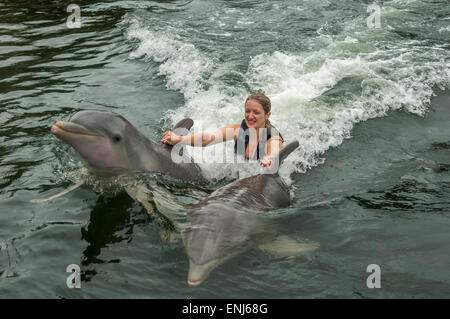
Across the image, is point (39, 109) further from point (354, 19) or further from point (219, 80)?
point (354, 19)

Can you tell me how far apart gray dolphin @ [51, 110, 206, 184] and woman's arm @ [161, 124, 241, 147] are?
233mm

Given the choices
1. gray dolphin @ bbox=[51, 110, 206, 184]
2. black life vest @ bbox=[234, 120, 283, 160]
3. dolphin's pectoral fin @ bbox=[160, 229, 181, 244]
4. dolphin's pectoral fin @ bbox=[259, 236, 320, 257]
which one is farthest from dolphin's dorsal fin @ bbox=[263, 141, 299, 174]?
dolphin's pectoral fin @ bbox=[160, 229, 181, 244]

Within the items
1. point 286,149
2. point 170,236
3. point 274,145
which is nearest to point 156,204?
point 170,236

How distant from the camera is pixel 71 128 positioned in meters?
6.27

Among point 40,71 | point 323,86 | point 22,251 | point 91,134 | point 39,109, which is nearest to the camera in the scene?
point 22,251

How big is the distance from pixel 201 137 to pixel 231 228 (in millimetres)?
2789

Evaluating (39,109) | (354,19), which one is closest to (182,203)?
(39,109)

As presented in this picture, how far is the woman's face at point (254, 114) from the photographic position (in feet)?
Answer: 26.1

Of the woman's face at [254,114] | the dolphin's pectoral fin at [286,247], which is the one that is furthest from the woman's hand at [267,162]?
the dolphin's pectoral fin at [286,247]

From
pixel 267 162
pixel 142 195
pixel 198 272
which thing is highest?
pixel 267 162

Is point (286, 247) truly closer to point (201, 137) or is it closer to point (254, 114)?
point (254, 114)

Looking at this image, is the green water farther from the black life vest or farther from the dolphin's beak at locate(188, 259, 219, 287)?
the black life vest

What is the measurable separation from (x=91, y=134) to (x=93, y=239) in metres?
1.30
